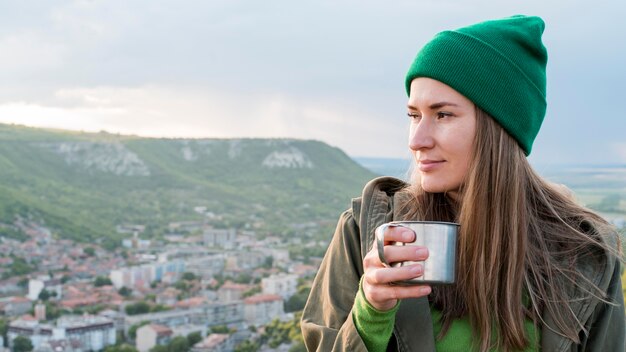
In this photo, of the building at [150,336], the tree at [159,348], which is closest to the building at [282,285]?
the building at [150,336]

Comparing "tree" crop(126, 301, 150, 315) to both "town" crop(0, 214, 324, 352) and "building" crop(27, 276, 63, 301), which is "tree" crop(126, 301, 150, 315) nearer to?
"town" crop(0, 214, 324, 352)

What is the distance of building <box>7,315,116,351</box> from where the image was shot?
3419 cm

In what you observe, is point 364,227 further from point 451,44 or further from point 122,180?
point 122,180

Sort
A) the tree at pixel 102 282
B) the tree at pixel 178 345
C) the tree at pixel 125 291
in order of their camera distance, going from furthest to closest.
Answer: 1. the tree at pixel 102 282
2. the tree at pixel 125 291
3. the tree at pixel 178 345

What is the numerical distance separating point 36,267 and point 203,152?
122ft

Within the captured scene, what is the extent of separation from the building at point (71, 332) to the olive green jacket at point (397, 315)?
34491 millimetres

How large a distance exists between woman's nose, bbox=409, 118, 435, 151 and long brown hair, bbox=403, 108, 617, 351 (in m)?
0.10

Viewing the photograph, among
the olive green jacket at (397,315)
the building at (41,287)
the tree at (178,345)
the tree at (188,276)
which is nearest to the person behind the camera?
the olive green jacket at (397,315)

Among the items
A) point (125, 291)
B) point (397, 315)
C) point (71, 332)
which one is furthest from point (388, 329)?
point (125, 291)

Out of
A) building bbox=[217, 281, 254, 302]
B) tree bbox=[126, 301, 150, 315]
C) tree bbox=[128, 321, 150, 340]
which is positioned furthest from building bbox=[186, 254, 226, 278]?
tree bbox=[128, 321, 150, 340]

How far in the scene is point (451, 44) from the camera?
150 cm

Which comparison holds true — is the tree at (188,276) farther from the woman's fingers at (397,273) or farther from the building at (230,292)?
the woman's fingers at (397,273)

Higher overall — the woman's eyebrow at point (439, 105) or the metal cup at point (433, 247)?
the woman's eyebrow at point (439, 105)

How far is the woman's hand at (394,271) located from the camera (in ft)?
3.70
